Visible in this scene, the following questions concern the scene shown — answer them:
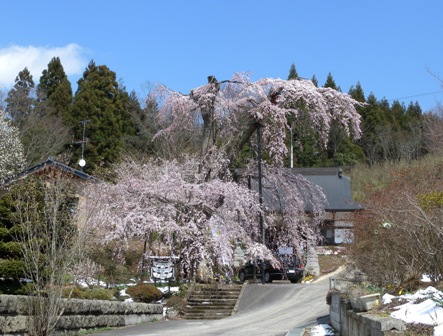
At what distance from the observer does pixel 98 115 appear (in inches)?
1857

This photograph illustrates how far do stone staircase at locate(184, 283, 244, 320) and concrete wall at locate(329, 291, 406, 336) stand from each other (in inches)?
297

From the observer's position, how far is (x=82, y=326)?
15.0 meters

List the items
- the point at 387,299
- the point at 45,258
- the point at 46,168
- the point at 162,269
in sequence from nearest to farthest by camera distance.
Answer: the point at 387,299 < the point at 45,258 < the point at 162,269 < the point at 46,168

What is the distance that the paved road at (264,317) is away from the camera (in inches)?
626

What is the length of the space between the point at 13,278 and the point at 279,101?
39.4ft

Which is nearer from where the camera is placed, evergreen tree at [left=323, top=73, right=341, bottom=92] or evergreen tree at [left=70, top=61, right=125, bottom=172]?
evergreen tree at [left=70, top=61, right=125, bottom=172]

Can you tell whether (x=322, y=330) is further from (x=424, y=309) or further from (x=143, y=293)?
(x=143, y=293)

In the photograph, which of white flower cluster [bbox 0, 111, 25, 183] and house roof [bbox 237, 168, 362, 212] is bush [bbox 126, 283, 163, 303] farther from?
house roof [bbox 237, 168, 362, 212]

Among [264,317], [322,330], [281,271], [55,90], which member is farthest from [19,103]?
[322,330]

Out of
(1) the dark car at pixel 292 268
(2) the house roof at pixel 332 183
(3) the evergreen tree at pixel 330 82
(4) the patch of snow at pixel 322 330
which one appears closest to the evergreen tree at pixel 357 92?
(3) the evergreen tree at pixel 330 82

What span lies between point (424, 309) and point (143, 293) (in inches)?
576

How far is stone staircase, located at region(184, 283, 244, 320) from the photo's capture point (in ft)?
68.0

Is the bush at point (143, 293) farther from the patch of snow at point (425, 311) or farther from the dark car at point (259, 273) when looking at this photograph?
the patch of snow at point (425, 311)

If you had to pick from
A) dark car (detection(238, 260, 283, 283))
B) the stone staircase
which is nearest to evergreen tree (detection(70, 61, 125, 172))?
dark car (detection(238, 260, 283, 283))
